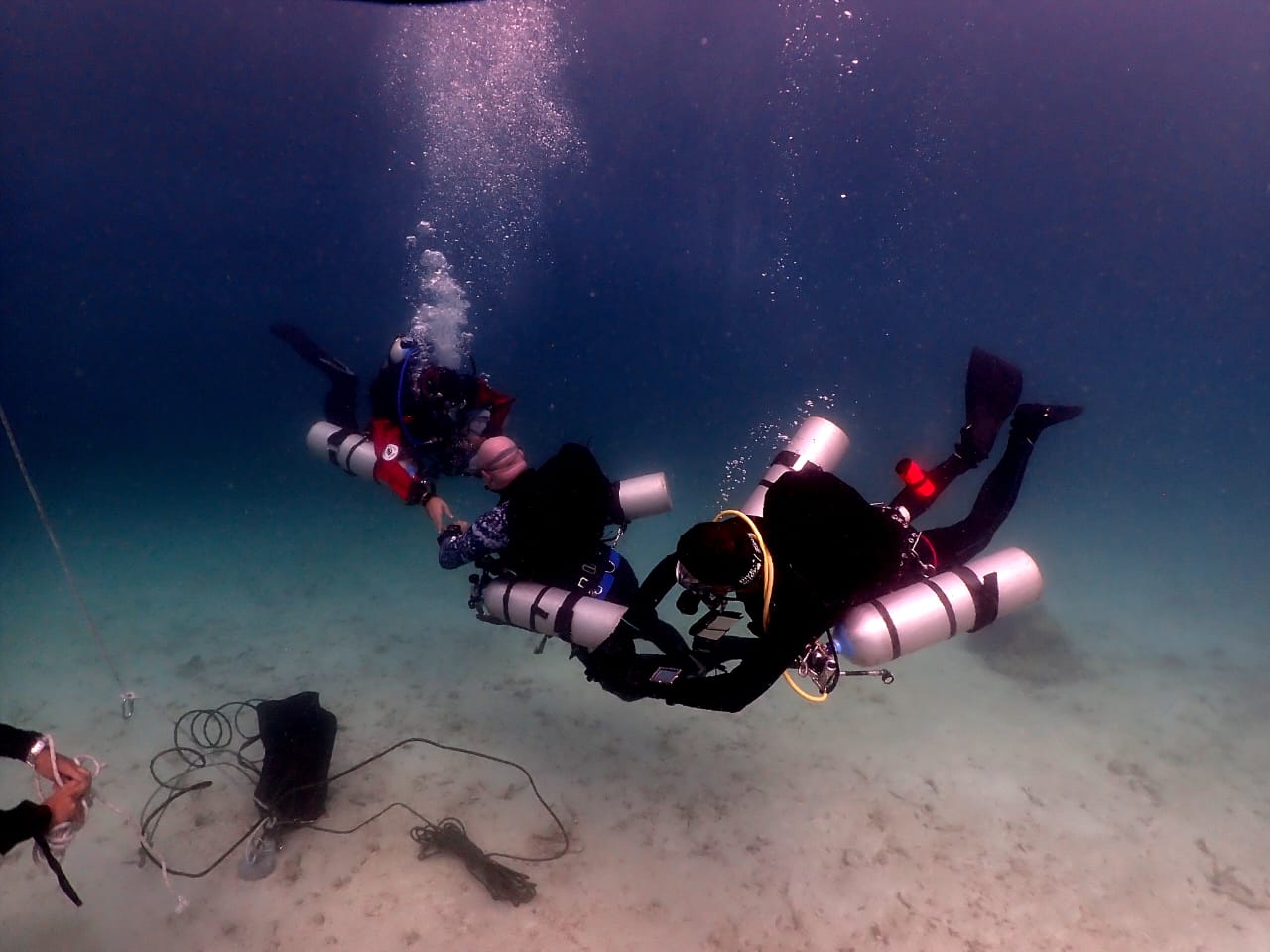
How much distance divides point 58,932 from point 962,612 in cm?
738

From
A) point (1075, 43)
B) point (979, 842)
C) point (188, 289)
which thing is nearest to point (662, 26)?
point (1075, 43)

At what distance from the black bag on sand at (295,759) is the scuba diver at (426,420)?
2.26 metres

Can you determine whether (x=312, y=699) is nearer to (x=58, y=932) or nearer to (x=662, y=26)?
(x=58, y=932)

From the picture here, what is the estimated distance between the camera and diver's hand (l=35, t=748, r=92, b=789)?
3.19m

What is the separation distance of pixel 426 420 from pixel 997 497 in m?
5.67

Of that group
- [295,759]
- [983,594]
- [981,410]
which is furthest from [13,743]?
[981,410]

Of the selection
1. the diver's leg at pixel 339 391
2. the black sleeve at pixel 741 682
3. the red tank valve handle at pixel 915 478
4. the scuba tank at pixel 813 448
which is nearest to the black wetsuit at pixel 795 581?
the black sleeve at pixel 741 682

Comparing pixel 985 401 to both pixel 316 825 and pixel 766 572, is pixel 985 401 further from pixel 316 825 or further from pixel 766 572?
pixel 316 825

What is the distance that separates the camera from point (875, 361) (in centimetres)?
8138

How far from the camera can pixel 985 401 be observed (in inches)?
263

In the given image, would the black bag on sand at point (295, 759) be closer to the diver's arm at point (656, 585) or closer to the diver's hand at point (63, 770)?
the diver's hand at point (63, 770)

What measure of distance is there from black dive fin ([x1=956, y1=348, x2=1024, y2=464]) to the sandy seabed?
12.3 ft

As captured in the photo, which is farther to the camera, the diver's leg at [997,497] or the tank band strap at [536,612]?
the diver's leg at [997,497]

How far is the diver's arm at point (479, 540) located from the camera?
5.26m
